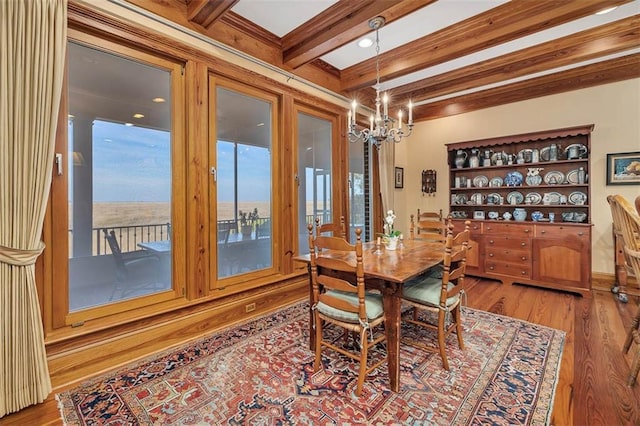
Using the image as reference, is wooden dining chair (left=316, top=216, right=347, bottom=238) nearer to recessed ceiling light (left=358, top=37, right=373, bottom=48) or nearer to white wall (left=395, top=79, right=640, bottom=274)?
recessed ceiling light (left=358, top=37, right=373, bottom=48)

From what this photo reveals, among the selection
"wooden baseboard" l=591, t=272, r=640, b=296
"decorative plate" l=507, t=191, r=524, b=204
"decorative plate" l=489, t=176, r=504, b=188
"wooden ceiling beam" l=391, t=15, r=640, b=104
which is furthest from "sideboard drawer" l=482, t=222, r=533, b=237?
"wooden ceiling beam" l=391, t=15, r=640, b=104

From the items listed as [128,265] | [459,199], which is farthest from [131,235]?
[459,199]

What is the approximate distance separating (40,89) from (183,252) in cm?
145

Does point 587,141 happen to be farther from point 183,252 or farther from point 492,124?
point 183,252

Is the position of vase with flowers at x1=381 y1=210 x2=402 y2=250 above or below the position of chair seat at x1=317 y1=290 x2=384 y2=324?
above

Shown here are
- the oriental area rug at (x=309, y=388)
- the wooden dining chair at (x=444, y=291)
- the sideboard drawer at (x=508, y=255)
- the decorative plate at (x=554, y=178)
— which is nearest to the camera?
the oriental area rug at (x=309, y=388)

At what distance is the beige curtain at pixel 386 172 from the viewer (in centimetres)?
475

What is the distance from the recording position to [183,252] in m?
2.53

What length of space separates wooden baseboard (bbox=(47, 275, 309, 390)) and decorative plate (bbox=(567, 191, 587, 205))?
419 centimetres

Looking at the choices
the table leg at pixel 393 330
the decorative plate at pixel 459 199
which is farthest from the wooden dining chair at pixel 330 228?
the decorative plate at pixel 459 199

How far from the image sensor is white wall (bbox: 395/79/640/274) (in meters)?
3.65

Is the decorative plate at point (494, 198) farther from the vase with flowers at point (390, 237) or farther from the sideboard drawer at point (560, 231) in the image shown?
the vase with flowers at point (390, 237)

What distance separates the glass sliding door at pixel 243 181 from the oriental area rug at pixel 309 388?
90cm

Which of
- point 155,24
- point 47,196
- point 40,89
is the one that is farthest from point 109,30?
point 47,196
